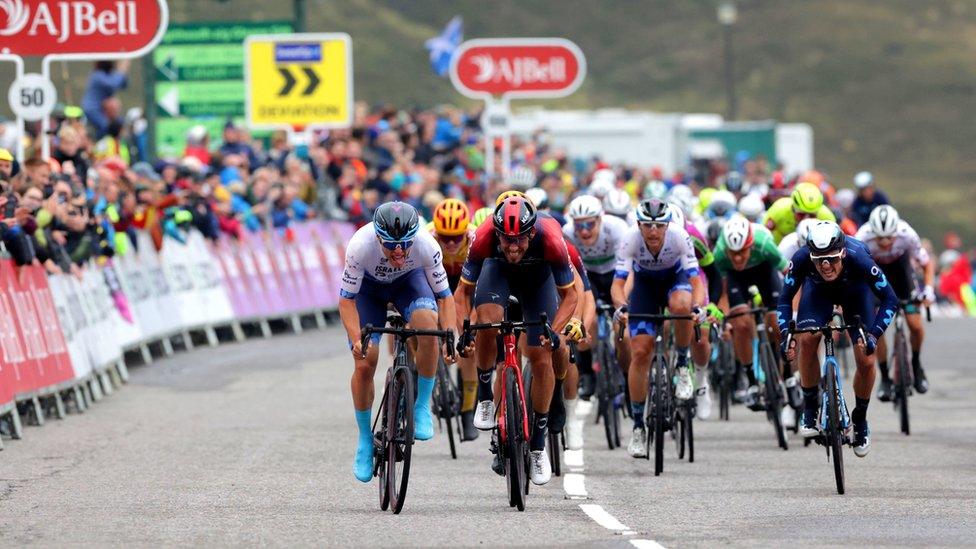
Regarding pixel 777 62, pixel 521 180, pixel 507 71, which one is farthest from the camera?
pixel 777 62

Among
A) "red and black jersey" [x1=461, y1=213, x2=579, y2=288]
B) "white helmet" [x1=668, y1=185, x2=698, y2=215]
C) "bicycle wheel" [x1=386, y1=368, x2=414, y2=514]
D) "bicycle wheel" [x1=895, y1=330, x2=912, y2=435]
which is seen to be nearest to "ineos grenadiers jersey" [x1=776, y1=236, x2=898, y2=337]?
"red and black jersey" [x1=461, y1=213, x2=579, y2=288]

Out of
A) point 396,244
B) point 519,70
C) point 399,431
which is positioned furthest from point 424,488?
point 519,70

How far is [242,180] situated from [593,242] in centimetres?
1210

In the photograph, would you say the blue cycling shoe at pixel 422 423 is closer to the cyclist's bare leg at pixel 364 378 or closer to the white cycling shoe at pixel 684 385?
the cyclist's bare leg at pixel 364 378

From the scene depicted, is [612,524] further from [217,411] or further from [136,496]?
[217,411]

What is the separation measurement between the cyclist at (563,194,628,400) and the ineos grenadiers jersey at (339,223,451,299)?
3603 millimetres

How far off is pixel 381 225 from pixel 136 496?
2.31 meters

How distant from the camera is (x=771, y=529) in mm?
11602

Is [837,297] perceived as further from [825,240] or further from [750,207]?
[750,207]

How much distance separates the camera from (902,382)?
18.0 meters

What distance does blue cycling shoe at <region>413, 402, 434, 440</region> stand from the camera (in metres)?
12.6

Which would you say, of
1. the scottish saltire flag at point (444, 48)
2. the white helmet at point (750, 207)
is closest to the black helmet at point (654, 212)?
the white helmet at point (750, 207)

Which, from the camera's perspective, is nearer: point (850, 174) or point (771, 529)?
point (771, 529)

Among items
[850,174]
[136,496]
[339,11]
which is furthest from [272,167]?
[339,11]
